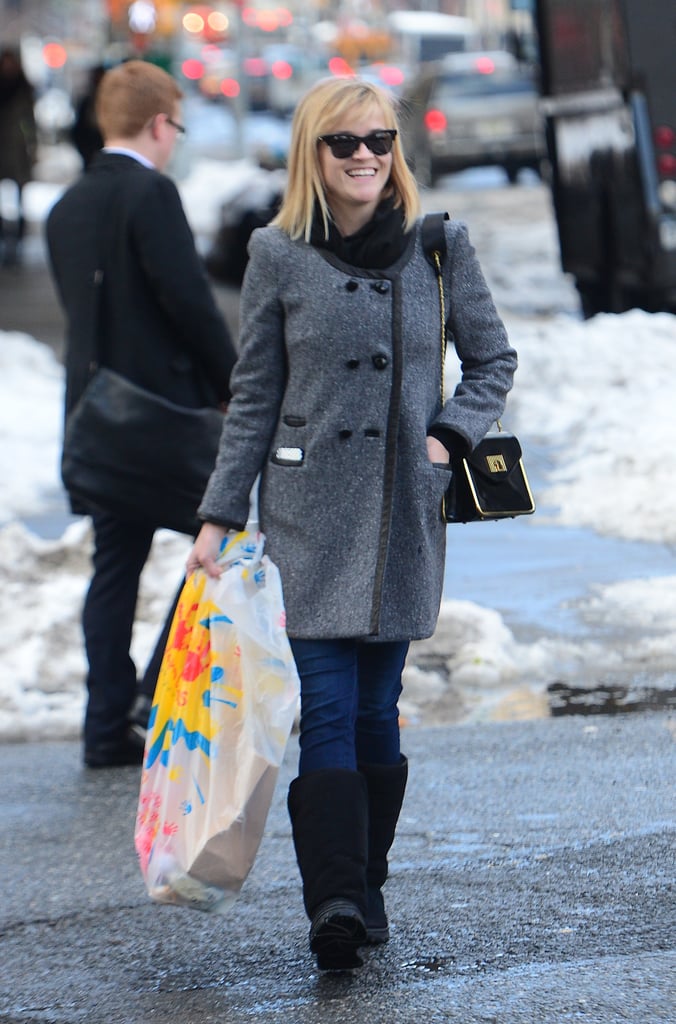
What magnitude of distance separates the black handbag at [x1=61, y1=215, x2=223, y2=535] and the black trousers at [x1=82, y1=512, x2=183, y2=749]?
7.3 inches

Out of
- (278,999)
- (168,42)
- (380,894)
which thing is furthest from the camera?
(168,42)

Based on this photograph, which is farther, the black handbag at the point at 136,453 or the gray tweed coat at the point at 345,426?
the black handbag at the point at 136,453

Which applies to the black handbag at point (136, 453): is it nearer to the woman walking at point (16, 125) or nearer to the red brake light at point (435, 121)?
the woman walking at point (16, 125)

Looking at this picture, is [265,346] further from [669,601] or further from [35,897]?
[669,601]

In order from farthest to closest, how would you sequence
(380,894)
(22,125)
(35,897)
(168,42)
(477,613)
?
(168,42) → (22,125) → (477,613) → (35,897) → (380,894)

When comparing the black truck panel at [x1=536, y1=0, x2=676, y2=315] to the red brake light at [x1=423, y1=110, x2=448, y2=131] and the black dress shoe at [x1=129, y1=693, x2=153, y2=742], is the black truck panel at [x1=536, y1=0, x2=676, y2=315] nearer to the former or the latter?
the black dress shoe at [x1=129, y1=693, x2=153, y2=742]

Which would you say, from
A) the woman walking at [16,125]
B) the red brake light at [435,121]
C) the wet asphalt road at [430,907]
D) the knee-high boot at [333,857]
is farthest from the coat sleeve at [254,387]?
the red brake light at [435,121]

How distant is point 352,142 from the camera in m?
3.67

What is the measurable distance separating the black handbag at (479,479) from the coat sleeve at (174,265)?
5.23ft

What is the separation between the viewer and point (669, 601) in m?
6.85

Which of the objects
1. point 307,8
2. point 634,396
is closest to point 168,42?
point 634,396

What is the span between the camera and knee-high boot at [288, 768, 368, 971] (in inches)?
141

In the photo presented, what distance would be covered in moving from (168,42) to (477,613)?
36828 millimetres

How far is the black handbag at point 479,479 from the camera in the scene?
12.4 ft
